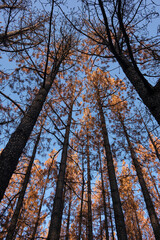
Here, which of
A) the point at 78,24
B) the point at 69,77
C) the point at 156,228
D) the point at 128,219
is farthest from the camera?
the point at 128,219

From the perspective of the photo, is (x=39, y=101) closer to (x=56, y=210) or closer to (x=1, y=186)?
(x=1, y=186)

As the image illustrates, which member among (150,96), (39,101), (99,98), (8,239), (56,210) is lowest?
(8,239)

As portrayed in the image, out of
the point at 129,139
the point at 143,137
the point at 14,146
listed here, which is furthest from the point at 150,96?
the point at 129,139

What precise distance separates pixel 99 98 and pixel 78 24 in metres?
3.67

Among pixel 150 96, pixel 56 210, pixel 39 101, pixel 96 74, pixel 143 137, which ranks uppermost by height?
pixel 96 74

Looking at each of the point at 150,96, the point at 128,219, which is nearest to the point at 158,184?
the point at 128,219

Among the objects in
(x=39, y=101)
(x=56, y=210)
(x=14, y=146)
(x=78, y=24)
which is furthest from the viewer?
(x=78, y=24)

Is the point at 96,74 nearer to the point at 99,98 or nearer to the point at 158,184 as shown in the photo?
the point at 99,98

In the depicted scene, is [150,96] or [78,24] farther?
[78,24]

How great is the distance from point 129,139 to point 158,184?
8074mm

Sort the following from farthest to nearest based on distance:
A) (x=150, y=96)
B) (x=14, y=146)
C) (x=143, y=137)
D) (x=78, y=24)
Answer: (x=143, y=137), (x=78, y=24), (x=14, y=146), (x=150, y=96)

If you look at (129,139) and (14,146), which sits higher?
(129,139)

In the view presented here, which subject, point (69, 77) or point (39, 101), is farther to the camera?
point (69, 77)

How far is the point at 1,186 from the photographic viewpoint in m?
1.79
